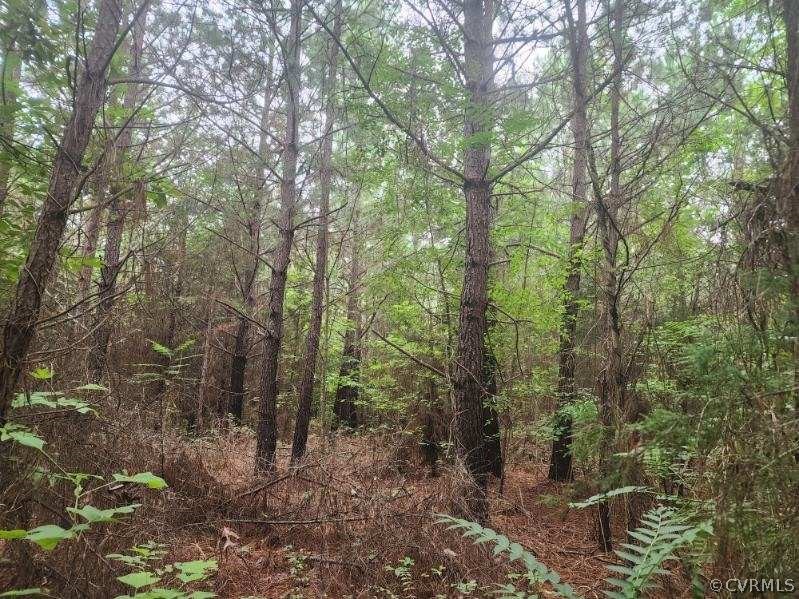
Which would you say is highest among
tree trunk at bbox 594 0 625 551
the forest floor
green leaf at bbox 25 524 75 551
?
tree trunk at bbox 594 0 625 551

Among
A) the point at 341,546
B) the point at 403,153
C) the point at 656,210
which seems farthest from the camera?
the point at 656,210

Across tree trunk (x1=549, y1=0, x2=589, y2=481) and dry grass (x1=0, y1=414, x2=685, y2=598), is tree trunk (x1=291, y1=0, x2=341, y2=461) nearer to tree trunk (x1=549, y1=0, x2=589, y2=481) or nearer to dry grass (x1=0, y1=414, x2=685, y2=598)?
dry grass (x1=0, y1=414, x2=685, y2=598)

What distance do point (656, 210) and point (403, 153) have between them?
399 centimetres

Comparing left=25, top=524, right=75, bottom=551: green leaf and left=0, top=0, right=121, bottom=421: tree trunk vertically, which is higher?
left=0, top=0, right=121, bottom=421: tree trunk

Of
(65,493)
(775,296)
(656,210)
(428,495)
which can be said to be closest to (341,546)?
(428,495)

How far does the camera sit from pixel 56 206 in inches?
114

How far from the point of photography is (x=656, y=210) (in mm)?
6922

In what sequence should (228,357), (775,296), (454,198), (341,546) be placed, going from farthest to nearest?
(228,357) → (454,198) → (341,546) → (775,296)

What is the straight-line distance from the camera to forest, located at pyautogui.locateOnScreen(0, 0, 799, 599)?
2588 millimetres

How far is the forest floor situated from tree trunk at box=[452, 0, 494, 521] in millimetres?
473

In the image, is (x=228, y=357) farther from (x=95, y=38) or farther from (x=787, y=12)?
(x=787, y=12)

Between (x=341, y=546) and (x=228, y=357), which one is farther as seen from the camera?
(x=228, y=357)

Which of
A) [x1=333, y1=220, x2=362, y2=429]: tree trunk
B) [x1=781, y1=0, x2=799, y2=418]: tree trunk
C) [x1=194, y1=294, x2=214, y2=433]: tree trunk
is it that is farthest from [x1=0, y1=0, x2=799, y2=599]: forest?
[x1=333, y1=220, x2=362, y2=429]: tree trunk

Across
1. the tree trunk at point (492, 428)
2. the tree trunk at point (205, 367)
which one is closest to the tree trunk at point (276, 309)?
the tree trunk at point (205, 367)
